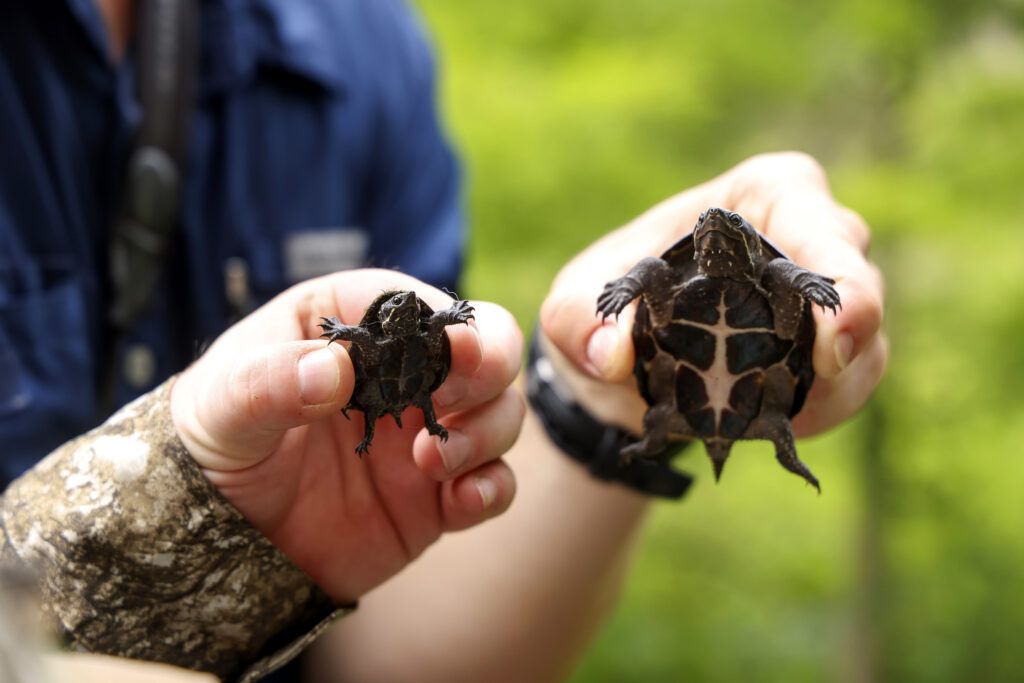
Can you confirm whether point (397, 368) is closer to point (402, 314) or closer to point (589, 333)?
point (402, 314)

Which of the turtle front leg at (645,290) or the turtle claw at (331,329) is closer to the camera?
the turtle claw at (331,329)

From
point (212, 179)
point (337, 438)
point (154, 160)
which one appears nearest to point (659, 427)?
point (337, 438)

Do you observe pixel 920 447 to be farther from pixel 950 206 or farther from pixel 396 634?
pixel 396 634

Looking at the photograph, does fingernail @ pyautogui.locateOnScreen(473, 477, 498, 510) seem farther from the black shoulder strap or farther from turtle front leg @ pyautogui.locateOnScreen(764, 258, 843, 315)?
the black shoulder strap

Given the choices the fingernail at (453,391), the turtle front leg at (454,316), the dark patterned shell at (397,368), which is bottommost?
the fingernail at (453,391)

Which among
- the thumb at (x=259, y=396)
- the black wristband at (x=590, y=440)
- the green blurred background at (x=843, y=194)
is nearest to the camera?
the thumb at (x=259, y=396)

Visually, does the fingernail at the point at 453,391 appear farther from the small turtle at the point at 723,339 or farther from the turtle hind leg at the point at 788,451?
the turtle hind leg at the point at 788,451

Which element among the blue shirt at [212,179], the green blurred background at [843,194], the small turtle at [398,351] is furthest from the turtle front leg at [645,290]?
the green blurred background at [843,194]
